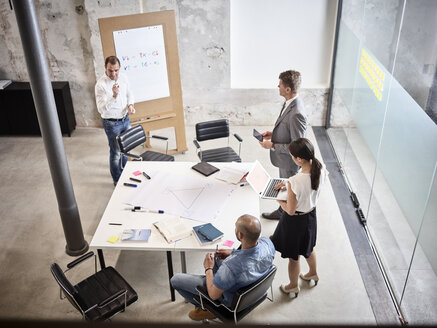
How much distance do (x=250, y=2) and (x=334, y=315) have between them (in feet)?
16.9

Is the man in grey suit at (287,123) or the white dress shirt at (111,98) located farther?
the white dress shirt at (111,98)

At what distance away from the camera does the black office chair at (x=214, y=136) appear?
5906 millimetres

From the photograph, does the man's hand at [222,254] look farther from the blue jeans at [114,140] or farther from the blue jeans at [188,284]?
the blue jeans at [114,140]

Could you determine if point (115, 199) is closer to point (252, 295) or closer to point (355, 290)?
point (252, 295)

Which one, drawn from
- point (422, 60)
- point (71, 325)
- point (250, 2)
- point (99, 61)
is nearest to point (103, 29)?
point (99, 61)

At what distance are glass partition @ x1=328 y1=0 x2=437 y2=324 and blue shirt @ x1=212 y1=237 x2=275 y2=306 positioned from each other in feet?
4.46

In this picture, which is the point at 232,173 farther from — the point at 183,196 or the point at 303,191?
the point at 303,191

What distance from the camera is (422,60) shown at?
12.8 feet

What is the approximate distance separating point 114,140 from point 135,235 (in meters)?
2.32

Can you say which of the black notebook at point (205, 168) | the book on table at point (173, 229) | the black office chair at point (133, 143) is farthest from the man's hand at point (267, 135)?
the book on table at point (173, 229)

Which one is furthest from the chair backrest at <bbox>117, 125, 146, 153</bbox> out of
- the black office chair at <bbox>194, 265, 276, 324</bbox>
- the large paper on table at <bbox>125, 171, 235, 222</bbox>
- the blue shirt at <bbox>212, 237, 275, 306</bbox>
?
the blue shirt at <bbox>212, 237, 275, 306</bbox>

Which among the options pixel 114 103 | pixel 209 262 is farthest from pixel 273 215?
pixel 114 103

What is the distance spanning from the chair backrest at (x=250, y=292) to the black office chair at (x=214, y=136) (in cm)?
253

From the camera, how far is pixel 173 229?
4.22 m
